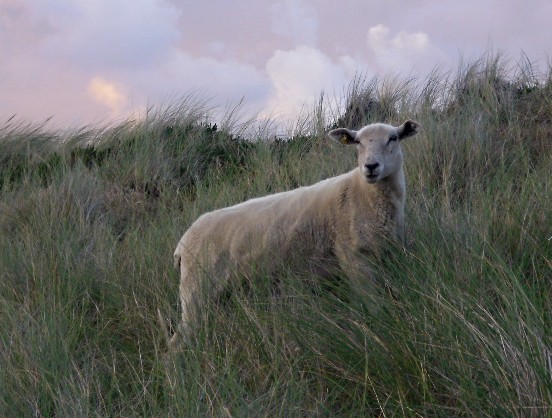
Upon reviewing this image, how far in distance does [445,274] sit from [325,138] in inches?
288

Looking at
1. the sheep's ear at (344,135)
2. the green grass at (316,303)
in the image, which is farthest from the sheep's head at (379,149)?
the green grass at (316,303)

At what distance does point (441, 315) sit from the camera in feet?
13.3

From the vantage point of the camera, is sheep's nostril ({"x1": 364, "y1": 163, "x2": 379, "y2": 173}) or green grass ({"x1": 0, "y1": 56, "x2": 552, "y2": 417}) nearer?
green grass ({"x1": 0, "y1": 56, "x2": 552, "y2": 417})

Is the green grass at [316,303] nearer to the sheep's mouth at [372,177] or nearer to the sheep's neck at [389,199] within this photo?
the sheep's neck at [389,199]

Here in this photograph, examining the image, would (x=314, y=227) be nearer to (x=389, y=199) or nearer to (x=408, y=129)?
(x=389, y=199)

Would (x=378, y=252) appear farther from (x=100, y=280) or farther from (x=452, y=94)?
(x=452, y=94)

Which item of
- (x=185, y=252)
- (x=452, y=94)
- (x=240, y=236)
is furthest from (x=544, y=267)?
(x=452, y=94)

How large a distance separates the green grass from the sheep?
0.69 feet

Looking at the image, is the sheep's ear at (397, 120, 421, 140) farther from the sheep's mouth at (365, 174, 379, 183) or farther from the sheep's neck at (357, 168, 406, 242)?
the sheep's mouth at (365, 174, 379, 183)

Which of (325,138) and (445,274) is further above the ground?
(325,138)

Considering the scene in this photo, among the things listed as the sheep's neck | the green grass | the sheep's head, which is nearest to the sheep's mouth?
the sheep's head

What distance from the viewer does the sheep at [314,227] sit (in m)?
6.03

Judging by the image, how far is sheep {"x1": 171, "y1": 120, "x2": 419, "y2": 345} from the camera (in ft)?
19.8

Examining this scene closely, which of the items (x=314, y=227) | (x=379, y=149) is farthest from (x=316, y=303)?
(x=379, y=149)
